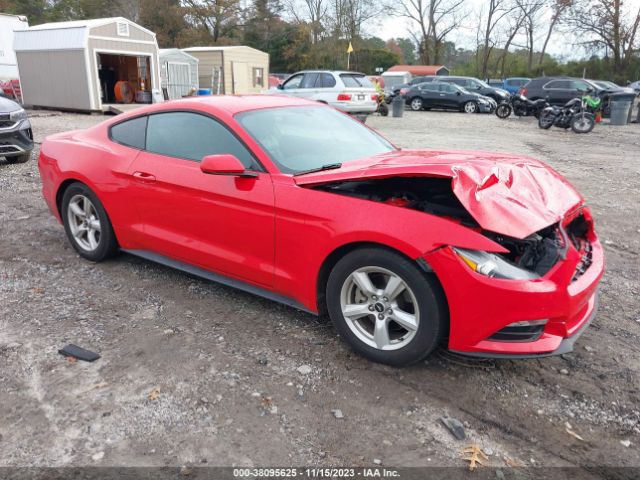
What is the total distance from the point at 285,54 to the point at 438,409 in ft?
172

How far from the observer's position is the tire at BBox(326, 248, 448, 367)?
109 inches

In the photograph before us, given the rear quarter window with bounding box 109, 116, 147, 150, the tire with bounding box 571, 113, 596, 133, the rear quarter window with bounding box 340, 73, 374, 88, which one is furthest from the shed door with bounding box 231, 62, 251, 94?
the rear quarter window with bounding box 109, 116, 147, 150

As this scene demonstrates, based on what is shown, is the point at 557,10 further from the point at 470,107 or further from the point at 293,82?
the point at 293,82

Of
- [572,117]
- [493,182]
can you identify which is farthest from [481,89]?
[493,182]

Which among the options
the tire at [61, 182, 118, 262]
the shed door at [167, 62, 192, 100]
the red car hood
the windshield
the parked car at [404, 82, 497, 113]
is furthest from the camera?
the parked car at [404, 82, 497, 113]

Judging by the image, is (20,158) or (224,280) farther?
(20,158)

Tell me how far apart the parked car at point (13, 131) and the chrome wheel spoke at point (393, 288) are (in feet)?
26.3

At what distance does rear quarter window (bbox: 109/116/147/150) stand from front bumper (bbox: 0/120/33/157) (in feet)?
17.5

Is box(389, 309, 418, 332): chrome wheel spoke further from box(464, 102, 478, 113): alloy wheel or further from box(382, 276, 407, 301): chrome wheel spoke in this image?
box(464, 102, 478, 113): alloy wheel

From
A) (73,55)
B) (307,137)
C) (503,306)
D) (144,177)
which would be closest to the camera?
(503,306)

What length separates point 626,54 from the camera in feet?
138

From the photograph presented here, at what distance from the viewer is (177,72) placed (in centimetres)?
2500

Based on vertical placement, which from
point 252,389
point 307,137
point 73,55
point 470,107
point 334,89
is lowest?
point 252,389

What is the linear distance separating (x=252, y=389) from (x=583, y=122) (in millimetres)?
17881
